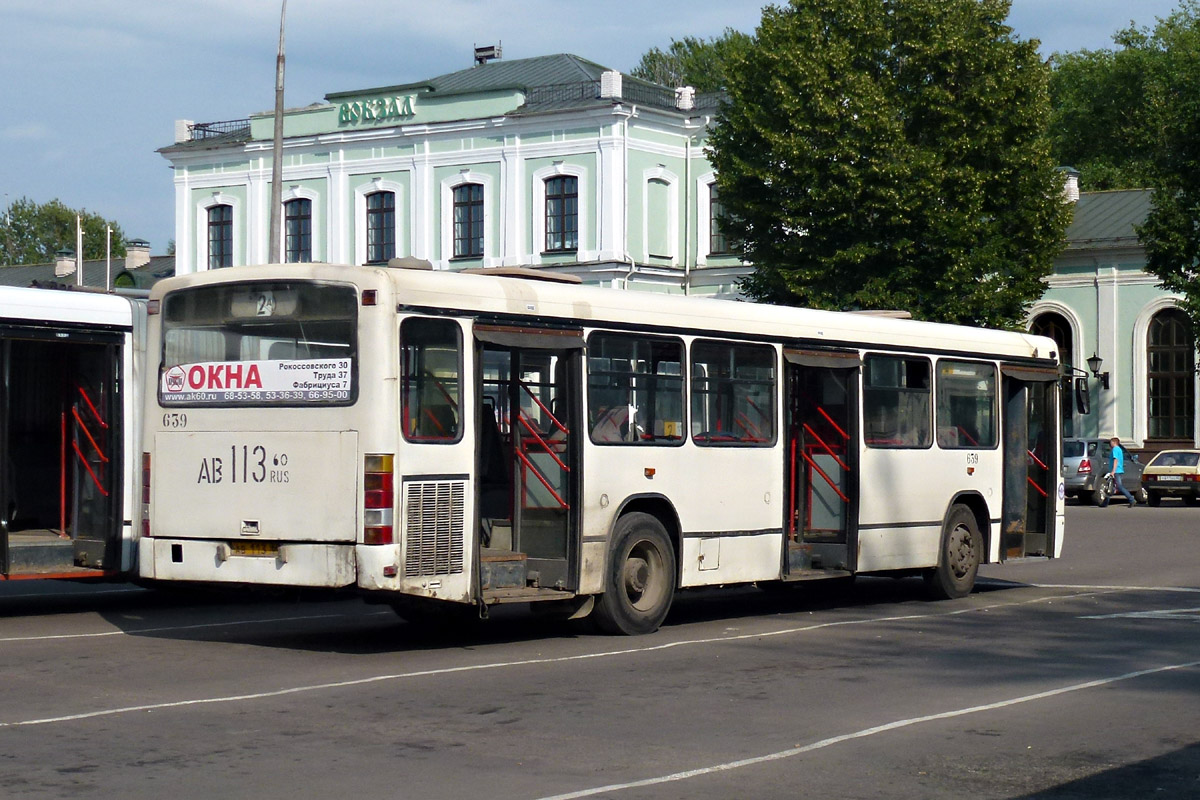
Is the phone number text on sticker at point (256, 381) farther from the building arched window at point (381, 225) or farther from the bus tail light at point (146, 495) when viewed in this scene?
the building arched window at point (381, 225)

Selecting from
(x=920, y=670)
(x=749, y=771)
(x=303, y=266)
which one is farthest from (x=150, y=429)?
(x=749, y=771)

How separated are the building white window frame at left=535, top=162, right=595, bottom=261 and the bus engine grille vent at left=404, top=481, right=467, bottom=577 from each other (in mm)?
42840

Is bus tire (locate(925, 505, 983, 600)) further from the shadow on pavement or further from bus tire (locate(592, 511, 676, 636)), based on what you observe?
the shadow on pavement

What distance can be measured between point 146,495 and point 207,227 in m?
51.0

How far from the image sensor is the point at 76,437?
16047 millimetres

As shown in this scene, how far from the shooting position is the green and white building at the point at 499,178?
55.4 metres

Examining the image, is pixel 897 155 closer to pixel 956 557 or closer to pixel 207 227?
pixel 956 557

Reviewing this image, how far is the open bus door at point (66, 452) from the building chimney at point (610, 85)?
4028 cm

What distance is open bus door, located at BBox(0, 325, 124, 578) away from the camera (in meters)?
15.5

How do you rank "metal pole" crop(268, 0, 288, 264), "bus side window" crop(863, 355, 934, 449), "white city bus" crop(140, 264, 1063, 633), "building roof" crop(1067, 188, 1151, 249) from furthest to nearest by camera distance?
"building roof" crop(1067, 188, 1151, 249) → "metal pole" crop(268, 0, 288, 264) → "bus side window" crop(863, 355, 934, 449) → "white city bus" crop(140, 264, 1063, 633)

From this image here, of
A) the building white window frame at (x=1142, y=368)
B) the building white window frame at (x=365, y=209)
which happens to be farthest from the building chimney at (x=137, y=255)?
the building white window frame at (x=1142, y=368)

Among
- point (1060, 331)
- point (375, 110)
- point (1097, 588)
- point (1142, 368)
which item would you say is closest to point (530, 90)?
point (375, 110)

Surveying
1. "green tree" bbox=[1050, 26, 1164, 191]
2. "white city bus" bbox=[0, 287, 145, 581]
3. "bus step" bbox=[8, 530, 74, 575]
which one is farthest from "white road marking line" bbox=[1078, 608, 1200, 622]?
"green tree" bbox=[1050, 26, 1164, 191]

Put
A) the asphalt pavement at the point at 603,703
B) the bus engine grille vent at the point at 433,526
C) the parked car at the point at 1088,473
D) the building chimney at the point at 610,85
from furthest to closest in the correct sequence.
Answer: the building chimney at the point at 610,85
the parked car at the point at 1088,473
the bus engine grille vent at the point at 433,526
the asphalt pavement at the point at 603,703
